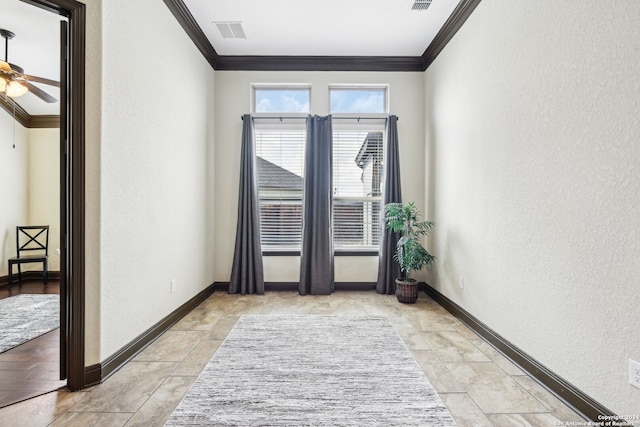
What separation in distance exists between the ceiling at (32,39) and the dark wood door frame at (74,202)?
1.72 metres

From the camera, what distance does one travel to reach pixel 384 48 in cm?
405

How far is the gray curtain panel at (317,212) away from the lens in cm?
425

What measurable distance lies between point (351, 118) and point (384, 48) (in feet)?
3.06

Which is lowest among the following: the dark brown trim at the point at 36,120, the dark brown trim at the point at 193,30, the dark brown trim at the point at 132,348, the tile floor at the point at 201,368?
the tile floor at the point at 201,368

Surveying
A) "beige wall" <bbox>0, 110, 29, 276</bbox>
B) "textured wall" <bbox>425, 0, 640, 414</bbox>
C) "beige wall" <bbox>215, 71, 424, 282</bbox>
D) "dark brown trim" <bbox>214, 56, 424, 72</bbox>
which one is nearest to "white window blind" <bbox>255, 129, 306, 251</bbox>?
"beige wall" <bbox>215, 71, 424, 282</bbox>

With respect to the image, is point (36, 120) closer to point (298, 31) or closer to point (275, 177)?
point (275, 177)

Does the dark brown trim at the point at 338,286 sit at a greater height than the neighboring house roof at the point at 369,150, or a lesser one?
lesser

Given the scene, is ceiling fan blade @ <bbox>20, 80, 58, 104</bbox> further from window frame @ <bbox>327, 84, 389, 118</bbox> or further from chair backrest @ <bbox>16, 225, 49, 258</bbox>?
window frame @ <bbox>327, 84, 389, 118</bbox>

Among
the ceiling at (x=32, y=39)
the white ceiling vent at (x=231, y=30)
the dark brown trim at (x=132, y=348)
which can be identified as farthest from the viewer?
the white ceiling vent at (x=231, y=30)

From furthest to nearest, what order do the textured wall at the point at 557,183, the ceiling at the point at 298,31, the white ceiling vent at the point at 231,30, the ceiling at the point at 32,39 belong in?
the white ceiling vent at the point at 231,30
the ceiling at the point at 298,31
the ceiling at the point at 32,39
the textured wall at the point at 557,183

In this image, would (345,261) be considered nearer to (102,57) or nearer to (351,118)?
(351,118)

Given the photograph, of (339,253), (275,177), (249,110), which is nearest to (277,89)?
(249,110)

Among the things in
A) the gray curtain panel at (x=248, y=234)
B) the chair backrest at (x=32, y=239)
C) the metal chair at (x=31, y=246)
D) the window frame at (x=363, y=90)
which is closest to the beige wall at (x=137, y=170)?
the gray curtain panel at (x=248, y=234)

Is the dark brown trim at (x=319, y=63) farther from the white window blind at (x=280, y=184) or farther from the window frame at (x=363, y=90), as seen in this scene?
the white window blind at (x=280, y=184)
